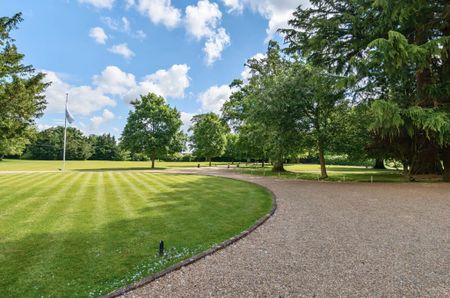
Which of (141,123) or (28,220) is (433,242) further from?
(141,123)

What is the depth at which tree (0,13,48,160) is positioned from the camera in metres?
16.9

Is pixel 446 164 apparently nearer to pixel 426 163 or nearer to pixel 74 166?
pixel 426 163

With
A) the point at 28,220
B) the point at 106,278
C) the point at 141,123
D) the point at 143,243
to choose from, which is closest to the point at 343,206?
the point at 143,243

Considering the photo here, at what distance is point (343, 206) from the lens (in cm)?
927

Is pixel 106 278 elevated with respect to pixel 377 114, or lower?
lower

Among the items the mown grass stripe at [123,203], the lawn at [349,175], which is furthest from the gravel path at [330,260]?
the lawn at [349,175]

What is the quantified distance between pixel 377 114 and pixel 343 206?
4.73 metres

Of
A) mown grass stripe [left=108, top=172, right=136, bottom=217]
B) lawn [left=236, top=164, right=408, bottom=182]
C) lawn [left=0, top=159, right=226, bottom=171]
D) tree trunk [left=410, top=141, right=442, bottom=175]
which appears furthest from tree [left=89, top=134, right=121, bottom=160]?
tree trunk [left=410, top=141, right=442, bottom=175]

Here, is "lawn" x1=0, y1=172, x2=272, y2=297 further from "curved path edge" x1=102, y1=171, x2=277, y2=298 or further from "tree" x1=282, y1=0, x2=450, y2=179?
"tree" x1=282, y1=0, x2=450, y2=179

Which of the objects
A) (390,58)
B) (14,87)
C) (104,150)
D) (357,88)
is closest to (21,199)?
(14,87)

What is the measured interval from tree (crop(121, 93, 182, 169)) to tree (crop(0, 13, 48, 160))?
12976 millimetres

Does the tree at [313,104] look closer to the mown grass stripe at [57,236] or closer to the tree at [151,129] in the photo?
the mown grass stripe at [57,236]

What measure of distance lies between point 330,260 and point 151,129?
34.1 metres

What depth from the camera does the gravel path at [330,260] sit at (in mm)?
3715
